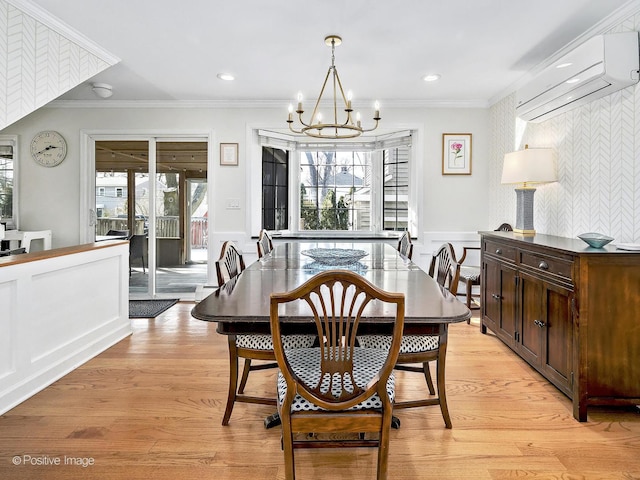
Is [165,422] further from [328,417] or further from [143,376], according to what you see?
[328,417]

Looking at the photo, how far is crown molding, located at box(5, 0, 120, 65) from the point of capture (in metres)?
2.61

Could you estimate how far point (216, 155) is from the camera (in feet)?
15.7

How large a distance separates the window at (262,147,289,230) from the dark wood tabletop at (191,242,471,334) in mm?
2511

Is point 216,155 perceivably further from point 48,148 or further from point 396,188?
point 396,188

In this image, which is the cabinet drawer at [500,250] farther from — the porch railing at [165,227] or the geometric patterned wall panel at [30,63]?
the geometric patterned wall panel at [30,63]

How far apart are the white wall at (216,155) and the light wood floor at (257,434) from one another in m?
2.40

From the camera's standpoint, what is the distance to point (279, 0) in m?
2.51

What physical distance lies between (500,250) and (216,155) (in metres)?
3.28

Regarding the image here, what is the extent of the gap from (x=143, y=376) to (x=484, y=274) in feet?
9.09

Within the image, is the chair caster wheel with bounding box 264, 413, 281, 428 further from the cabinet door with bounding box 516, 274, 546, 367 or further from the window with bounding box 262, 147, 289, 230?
the window with bounding box 262, 147, 289, 230

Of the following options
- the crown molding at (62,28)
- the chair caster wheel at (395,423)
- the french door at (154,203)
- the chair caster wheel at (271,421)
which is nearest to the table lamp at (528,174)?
the chair caster wheel at (395,423)

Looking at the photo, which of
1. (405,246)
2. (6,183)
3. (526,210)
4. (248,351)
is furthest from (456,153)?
(6,183)

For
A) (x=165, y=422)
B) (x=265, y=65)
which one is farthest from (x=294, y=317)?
(x=265, y=65)

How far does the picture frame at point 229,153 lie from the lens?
4.76 metres
